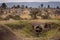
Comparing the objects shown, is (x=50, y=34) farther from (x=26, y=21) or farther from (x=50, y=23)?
(x=26, y=21)

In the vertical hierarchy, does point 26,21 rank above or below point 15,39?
above

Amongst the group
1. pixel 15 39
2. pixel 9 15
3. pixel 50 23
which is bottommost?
pixel 15 39

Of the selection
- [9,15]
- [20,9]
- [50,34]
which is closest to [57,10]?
[50,34]

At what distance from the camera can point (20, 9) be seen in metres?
2.71

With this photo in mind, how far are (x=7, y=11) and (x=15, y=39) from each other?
0.57 meters

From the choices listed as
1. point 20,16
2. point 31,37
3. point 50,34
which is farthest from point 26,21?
point 50,34

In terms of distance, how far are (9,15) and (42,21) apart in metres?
0.66

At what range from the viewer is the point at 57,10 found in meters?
2.74

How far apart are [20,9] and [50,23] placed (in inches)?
25.4

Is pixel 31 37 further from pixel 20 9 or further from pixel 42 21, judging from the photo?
pixel 20 9

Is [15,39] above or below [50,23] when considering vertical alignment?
below

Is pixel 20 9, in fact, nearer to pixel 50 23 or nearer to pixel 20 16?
pixel 20 16

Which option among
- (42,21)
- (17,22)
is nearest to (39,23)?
(42,21)

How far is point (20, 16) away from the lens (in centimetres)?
271
